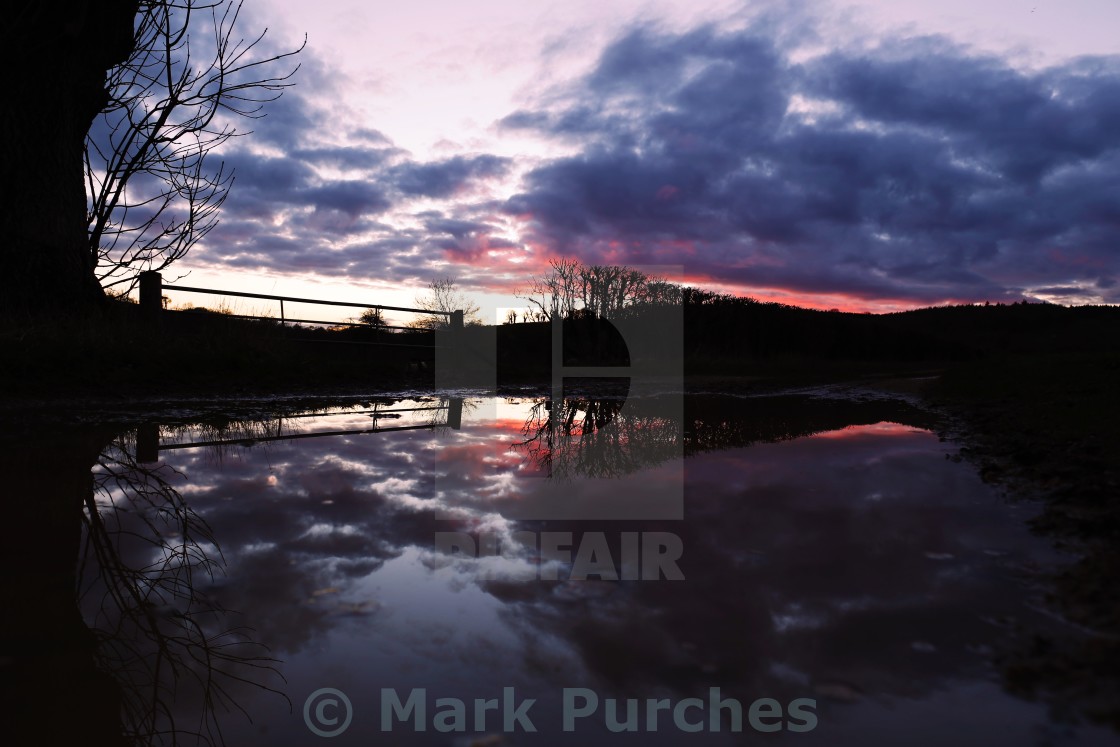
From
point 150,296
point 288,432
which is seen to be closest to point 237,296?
point 150,296

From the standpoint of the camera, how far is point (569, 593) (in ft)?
5.81

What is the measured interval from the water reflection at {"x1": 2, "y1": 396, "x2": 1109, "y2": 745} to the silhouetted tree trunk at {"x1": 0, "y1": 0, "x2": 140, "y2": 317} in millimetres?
5436

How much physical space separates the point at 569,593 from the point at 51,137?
883 centimetres

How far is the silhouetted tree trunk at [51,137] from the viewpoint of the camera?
7.21m

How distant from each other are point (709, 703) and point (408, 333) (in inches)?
594

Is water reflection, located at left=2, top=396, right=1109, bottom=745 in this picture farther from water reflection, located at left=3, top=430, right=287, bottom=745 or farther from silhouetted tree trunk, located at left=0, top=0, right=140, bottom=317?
silhouetted tree trunk, located at left=0, top=0, right=140, bottom=317

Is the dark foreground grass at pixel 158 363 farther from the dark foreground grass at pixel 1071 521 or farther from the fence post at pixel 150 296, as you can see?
the dark foreground grass at pixel 1071 521

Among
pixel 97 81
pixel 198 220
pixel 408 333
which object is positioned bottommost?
pixel 408 333

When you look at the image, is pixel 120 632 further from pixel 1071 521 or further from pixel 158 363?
pixel 158 363

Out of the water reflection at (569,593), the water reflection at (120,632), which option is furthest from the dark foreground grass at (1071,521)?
the water reflection at (120,632)

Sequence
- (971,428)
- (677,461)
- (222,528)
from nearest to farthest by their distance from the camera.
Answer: (222,528), (677,461), (971,428)

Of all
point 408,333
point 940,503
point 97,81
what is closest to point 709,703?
point 940,503

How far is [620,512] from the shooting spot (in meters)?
2.64

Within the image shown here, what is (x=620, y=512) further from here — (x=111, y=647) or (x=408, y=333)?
(x=408, y=333)
